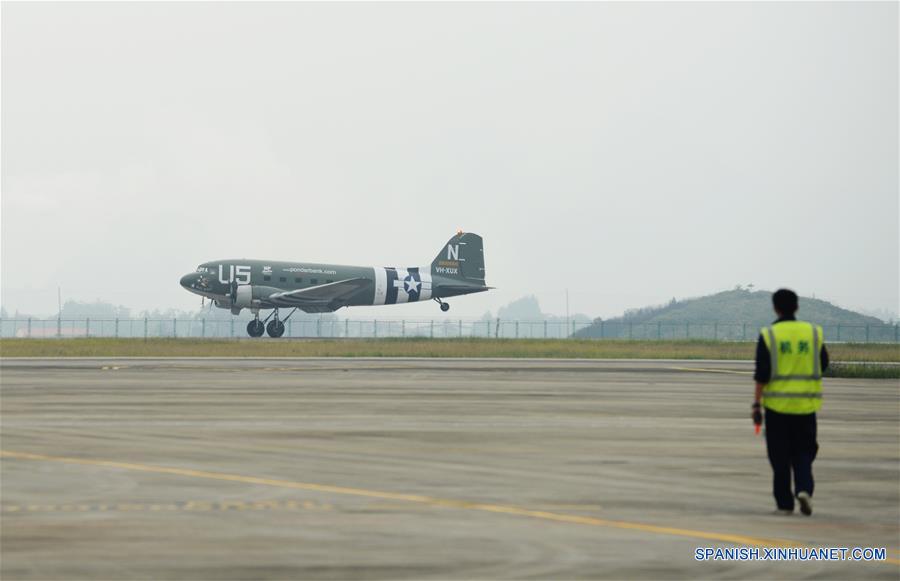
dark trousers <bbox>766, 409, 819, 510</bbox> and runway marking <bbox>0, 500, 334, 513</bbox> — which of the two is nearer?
runway marking <bbox>0, 500, 334, 513</bbox>

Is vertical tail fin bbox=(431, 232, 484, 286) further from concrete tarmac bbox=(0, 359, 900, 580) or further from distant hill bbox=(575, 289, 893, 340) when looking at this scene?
concrete tarmac bbox=(0, 359, 900, 580)

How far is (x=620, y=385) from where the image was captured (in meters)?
30.3

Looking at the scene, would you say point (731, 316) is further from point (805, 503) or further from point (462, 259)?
point (805, 503)

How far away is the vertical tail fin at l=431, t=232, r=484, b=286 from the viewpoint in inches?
3179

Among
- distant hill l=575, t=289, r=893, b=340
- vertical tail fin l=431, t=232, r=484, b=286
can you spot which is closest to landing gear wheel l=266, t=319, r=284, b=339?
vertical tail fin l=431, t=232, r=484, b=286

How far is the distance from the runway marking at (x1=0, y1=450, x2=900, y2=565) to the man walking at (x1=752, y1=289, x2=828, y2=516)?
6.26ft

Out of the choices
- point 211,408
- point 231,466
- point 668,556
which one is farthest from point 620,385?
point 668,556

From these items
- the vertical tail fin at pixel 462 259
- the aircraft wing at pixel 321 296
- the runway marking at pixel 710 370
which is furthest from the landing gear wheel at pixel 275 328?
the runway marking at pixel 710 370

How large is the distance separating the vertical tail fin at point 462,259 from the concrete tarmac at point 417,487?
181ft

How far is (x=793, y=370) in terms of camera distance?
1147cm

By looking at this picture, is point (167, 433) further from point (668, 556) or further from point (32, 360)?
point (32, 360)

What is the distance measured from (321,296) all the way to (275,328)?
3.83 m

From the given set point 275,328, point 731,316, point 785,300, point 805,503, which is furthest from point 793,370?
point 731,316

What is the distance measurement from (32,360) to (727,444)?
34668 mm
